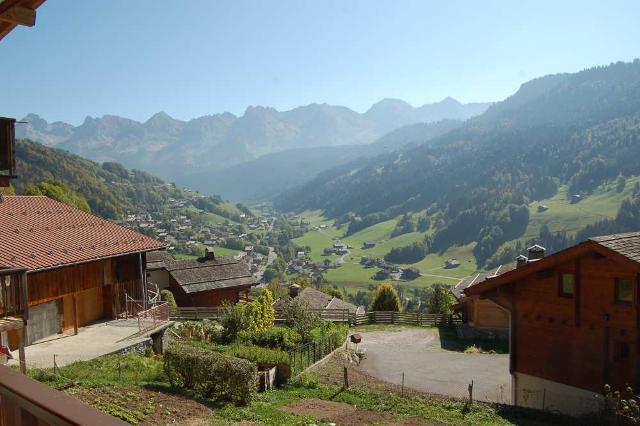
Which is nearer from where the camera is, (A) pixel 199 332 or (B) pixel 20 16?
(B) pixel 20 16

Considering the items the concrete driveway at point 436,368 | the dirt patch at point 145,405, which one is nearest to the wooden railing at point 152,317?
the dirt patch at point 145,405

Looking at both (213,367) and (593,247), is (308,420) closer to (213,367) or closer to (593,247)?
(213,367)

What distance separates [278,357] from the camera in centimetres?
2091

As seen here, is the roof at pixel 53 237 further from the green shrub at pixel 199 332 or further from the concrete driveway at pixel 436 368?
the concrete driveway at pixel 436 368

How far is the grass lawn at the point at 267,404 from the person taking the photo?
14422mm

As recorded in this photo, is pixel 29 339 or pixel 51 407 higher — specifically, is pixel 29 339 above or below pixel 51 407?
below

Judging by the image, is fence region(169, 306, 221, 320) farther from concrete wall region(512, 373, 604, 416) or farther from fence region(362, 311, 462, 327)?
concrete wall region(512, 373, 604, 416)

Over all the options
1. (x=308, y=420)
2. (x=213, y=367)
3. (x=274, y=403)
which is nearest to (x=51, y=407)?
(x=308, y=420)

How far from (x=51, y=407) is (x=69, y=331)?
23.1 metres

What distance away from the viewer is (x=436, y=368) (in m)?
26.1

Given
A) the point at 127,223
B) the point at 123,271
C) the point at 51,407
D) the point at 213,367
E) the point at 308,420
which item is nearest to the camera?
the point at 51,407

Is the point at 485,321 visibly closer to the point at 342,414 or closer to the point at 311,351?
the point at 311,351

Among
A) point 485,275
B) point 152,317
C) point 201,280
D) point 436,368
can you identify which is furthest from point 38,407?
point 485,275

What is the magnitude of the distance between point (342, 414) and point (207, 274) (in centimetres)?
3226
